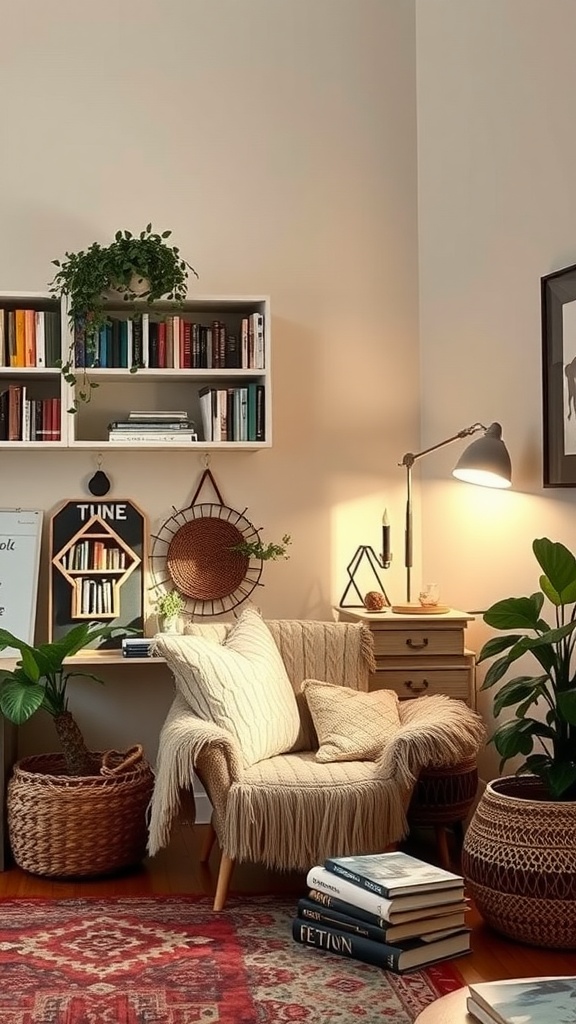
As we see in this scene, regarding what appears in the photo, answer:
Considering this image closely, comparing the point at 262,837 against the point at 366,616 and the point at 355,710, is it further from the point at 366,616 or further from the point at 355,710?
the point at 366,616

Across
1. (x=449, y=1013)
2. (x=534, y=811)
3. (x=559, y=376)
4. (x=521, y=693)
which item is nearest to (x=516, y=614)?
(x=521, y=693)

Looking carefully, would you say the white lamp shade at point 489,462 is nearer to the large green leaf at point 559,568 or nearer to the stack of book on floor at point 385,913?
the large green leaf at point 559,568

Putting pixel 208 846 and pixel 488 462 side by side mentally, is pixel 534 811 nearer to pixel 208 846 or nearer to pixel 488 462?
pixel 488 462

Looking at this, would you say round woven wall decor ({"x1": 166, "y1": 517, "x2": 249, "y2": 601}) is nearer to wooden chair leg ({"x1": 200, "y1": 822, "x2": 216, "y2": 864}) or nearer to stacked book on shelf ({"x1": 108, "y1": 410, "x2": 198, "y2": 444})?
stacked book on shelf ({"x1": 108, "y1": 410, "x2": 198, "y2": 444})

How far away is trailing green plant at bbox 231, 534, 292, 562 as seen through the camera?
461 cm

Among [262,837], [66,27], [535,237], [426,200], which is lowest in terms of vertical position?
[262,837]

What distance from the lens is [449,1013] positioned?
178 centimetres

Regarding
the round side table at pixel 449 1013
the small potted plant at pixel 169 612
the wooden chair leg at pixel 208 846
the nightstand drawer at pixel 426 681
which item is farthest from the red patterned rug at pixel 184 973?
the small potted plant at pixel 169 612

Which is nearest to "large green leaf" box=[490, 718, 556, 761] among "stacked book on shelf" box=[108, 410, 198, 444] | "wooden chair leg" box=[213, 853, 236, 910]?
"wooden chair leg" box=[213, 853, 236, 910]

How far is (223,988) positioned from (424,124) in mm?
3293

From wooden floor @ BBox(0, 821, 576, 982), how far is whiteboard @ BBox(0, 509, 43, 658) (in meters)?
0.91

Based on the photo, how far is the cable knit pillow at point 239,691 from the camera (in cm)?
369

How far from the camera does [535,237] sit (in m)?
3.85

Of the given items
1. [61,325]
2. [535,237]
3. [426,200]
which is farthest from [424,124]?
[61,325]
